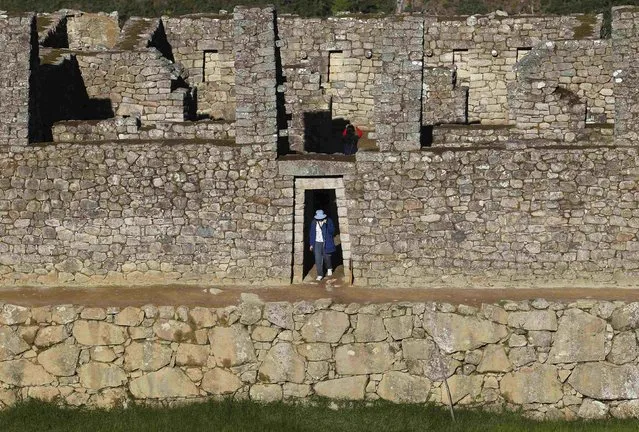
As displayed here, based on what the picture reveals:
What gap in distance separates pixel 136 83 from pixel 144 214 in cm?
550

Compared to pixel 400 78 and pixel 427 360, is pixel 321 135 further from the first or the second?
pixel 427 360

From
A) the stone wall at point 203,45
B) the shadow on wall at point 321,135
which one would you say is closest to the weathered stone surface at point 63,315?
the shadow on wall at point 321,135

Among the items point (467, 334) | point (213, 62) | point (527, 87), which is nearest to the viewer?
point (467, 334)

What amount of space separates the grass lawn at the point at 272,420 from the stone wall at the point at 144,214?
5709 millimetres

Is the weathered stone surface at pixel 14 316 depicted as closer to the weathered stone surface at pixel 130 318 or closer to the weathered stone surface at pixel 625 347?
the weathered stone surface at pixel 130 318

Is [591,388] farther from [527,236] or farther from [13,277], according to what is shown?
Result: [13,277]

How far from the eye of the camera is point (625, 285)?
70.3 feet

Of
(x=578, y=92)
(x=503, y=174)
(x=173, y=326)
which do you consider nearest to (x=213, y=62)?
(x=578, y=92)

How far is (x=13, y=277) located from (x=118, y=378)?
20.0 feet

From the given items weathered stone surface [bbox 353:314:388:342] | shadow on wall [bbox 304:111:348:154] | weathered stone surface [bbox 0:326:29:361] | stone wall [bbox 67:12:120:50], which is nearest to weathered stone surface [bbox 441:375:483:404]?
weathered stone surface [bbox 353:314:388:342]

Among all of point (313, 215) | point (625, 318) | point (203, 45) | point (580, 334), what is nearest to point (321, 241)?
point (313, 215)

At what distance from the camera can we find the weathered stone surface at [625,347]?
16172 millimetres

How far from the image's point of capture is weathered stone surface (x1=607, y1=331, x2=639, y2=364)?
53.1 ft

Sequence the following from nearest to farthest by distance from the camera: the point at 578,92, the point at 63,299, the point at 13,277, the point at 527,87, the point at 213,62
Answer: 1. the point at 63,299
2. the point at 13,277
3. the point at 527,87
4. the point at 578,92
5. the point at 213,62
